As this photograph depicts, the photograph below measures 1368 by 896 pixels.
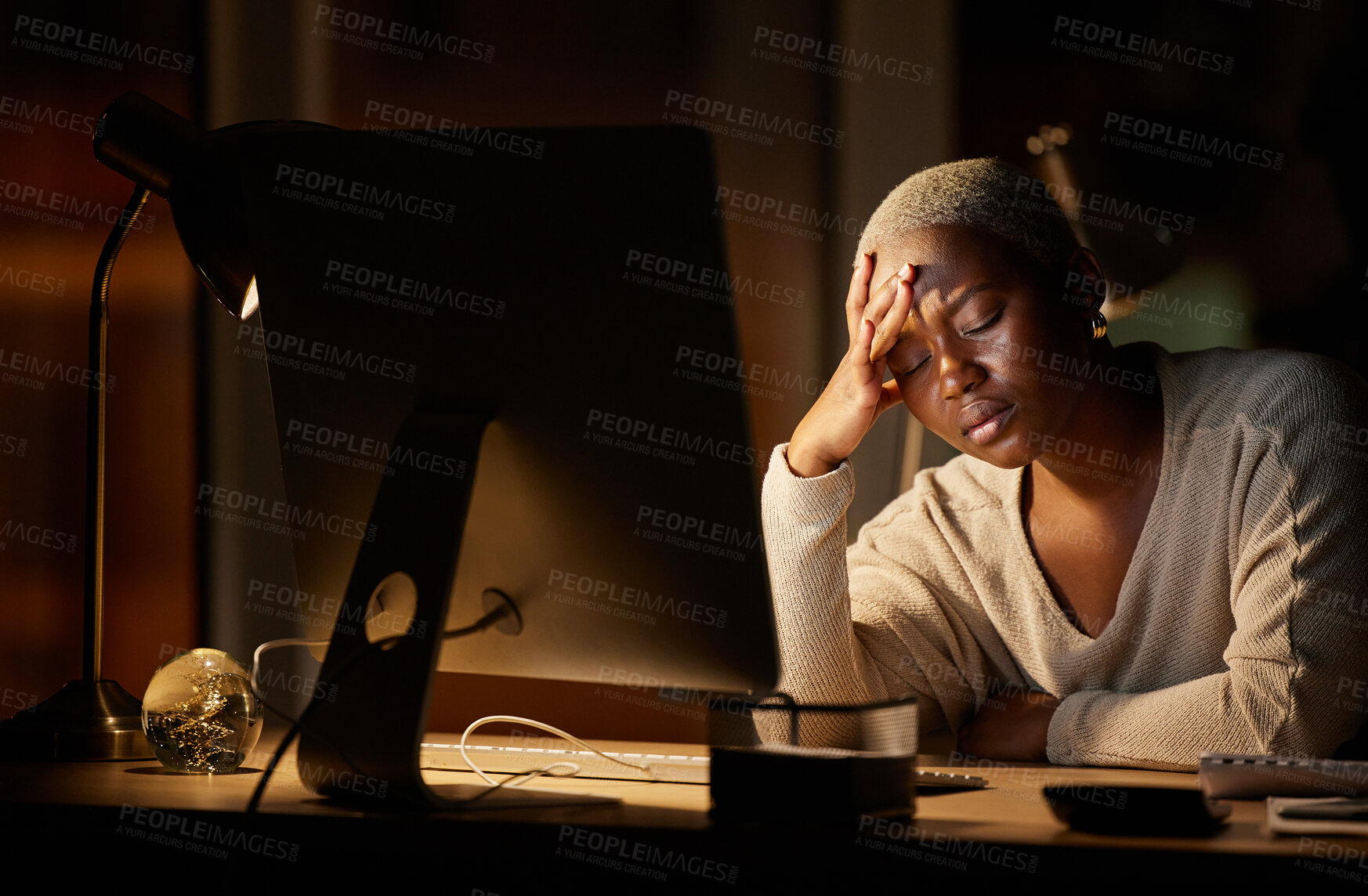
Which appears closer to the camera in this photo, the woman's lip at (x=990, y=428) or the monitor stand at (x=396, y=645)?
the monitor stand at (x=396, y=645)

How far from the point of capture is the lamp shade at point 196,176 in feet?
3.28

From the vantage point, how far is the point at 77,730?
1.08 metres

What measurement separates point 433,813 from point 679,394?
329mm

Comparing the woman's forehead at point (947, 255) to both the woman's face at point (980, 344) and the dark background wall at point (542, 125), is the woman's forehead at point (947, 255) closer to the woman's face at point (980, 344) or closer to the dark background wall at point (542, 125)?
the woman's face at point (980, 344)

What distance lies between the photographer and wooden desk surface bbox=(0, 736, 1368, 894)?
0.63 metres

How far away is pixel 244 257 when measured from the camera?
1032 millimetres

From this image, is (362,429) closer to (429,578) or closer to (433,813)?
(429,578)

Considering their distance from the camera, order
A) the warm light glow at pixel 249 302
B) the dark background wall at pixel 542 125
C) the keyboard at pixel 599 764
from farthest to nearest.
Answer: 1. the dark background wall at pixel 542 125
2. the warm light glow at pixel 249 302
3. the keyboard at pixel 599 764

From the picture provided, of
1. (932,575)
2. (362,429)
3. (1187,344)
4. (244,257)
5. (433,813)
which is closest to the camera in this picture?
(433,813)

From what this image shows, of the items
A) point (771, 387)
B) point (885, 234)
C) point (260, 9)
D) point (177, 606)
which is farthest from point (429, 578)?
point (260, 9)

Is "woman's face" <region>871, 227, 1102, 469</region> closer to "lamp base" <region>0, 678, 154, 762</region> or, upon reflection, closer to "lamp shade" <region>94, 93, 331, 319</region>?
"lamp shade" <region>94, 93, 331, 319</region>

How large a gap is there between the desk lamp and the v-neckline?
996 mm

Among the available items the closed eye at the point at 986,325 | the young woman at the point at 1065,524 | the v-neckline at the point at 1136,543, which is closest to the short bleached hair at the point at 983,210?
the young woman at the point at 1065,524

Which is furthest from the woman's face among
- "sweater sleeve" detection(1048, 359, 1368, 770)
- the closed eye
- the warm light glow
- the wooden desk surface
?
the warm light glow
